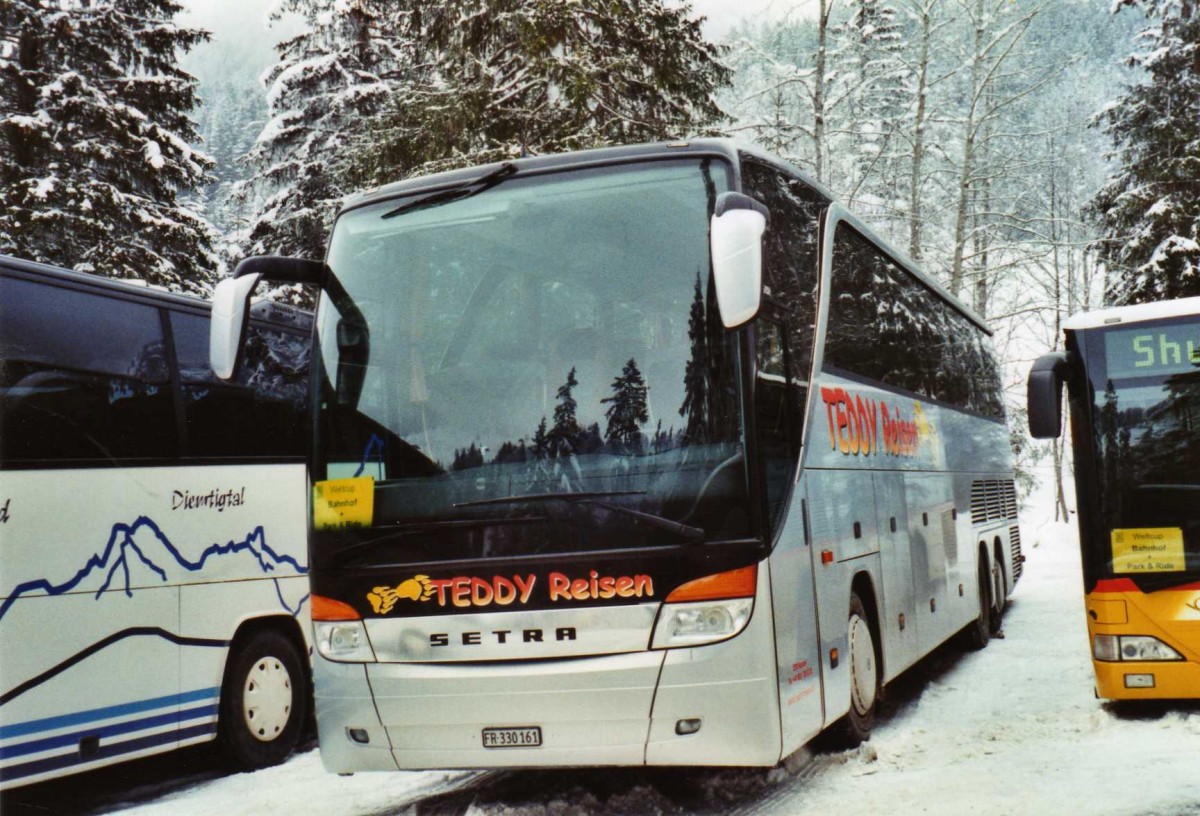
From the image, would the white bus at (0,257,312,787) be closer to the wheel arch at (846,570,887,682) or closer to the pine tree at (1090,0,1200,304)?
the wheel arch at (846,570,887,682)

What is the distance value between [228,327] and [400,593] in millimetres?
1664

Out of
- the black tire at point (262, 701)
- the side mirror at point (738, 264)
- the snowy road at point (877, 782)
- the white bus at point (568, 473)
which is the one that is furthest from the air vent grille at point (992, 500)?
the side mirror at point (738, 264)

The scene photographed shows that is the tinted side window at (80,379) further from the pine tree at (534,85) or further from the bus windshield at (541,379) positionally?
the pine tree at (534,85)

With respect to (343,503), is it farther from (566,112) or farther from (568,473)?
(566,112)

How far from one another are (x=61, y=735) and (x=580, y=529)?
11.6 feet

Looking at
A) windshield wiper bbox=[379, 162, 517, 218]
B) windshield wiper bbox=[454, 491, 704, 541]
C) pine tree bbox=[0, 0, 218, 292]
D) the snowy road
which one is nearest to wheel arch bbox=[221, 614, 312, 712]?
the snowy road

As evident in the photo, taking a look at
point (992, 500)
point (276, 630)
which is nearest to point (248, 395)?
point (276, 630)

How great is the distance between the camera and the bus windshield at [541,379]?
5.80 metres

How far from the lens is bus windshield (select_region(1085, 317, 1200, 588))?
26.3 ft

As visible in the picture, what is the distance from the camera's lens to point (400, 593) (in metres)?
6.04

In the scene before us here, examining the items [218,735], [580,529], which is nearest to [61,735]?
[218,735]

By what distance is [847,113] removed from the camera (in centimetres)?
2688

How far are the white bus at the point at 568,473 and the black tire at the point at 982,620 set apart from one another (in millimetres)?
6217

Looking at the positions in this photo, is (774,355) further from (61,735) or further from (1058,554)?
(1058,554)
